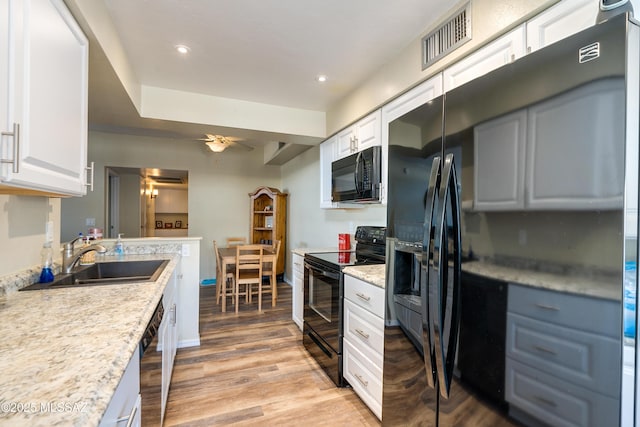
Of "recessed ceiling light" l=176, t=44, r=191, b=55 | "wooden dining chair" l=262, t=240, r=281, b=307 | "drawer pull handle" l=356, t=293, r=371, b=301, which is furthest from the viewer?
"wooden dining chair" l=262, t=240, r=281, b=307

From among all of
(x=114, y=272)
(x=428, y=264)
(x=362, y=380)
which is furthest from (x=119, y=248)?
(x=428, y=264)

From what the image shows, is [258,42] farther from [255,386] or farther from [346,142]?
[255,386]

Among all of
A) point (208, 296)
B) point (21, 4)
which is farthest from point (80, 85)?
point (208, 296)

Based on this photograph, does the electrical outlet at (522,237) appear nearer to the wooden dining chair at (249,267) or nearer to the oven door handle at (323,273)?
the oven door handle at (323,273)

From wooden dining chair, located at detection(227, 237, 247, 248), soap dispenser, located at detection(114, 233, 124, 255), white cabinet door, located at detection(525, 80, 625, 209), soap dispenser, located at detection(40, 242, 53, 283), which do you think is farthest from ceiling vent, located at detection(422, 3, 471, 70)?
wooden dining chair, located at detection(227, 237, 247, 248)

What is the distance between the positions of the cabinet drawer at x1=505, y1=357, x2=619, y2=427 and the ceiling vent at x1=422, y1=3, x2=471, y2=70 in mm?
1621

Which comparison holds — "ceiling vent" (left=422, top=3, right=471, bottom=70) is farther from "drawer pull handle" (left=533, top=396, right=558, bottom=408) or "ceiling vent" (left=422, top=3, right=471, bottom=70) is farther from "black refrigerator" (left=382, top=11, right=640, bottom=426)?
"drawer pull handle" (left=533, top=396, right=558, bottom=408)

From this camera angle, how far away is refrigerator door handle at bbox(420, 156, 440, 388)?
3.59 feet

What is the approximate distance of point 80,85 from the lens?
1.43 metres

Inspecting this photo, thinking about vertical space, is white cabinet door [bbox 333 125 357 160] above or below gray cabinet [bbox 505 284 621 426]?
above

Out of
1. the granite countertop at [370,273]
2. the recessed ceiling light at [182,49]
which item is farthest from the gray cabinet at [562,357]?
the recessed ceiling light at [182,49]

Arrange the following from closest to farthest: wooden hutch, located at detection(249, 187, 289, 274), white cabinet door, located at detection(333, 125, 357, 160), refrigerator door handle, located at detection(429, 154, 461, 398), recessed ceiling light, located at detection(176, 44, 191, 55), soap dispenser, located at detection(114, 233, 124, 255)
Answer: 1. refrigerator door handle, located at detection(429, 154, 461, 398)
2. recessed ceiling light, located at detection(176, 44, 191, 55)
3. soap dispenser, located at detection(114, 233, 124, 255)
4. white cabinet door, located at detection(333, 125, 357, 160)
5. wooden hutch, located at detection(249, 187, 289, 274)

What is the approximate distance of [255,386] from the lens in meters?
2.22

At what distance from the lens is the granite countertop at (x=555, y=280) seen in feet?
2.24
